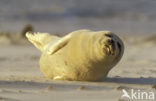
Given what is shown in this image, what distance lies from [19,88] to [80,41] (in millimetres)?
1028

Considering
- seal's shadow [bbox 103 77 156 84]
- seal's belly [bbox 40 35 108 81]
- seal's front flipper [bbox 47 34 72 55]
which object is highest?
seal's front flipper [bbox 47 34 72 55]

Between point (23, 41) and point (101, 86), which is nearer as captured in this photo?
point (101, 86)

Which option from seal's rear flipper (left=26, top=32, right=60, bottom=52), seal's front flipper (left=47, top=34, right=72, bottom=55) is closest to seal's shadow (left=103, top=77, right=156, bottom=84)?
seal's front flipper (left=47, top=34, right=72, bottom=55)

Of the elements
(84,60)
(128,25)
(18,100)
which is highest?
(128,25)

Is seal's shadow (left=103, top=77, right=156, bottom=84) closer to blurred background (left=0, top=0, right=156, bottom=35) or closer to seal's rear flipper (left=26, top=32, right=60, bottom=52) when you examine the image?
seal's rear flipper (left=26, top=32, right=60, bottom=52)

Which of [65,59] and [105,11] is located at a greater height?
[105,11]

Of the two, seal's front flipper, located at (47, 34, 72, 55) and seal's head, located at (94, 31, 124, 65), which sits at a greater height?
seal's front flipper, located at (47, 34, 72, 55)

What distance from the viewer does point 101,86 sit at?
19.3 ft

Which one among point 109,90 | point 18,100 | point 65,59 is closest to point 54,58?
point 65,59

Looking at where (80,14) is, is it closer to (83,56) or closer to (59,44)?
(59,44)

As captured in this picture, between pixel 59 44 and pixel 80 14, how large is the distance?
21.7 metres

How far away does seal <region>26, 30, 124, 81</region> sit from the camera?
582 centimetres

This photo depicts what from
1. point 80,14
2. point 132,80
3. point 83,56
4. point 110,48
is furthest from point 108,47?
point 80,14

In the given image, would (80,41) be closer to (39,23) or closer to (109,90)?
(109,90)
